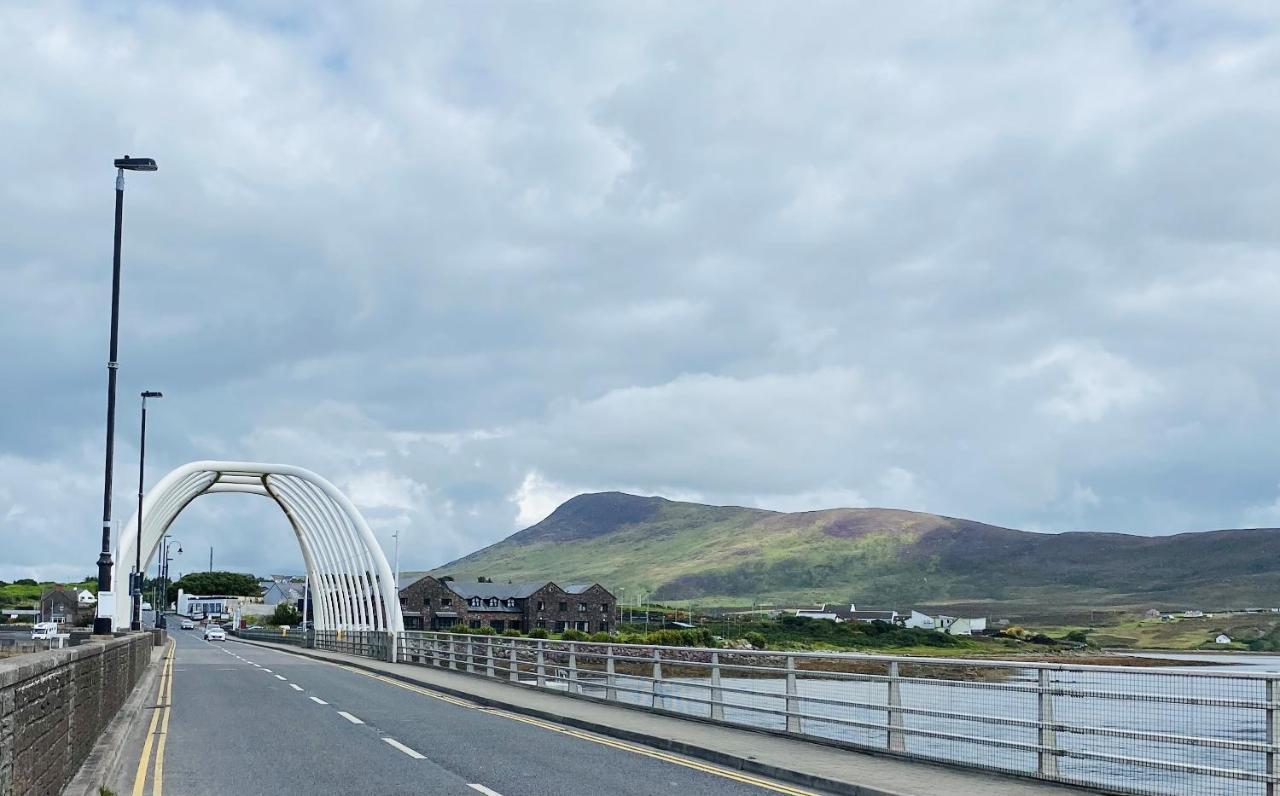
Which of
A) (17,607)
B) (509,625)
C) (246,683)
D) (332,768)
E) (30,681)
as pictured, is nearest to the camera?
(30,681)

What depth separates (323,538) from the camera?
8050 cm

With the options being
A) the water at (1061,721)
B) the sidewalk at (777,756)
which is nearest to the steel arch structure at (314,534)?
the water at (1061,721)

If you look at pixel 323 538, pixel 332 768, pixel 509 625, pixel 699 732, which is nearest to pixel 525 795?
pixel 332 768

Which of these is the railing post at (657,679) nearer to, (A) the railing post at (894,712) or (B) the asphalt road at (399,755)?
(B) the asphalt road at (399,755)

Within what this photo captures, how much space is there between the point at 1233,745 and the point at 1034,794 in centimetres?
210

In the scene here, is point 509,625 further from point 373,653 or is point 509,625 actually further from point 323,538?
point 373,653

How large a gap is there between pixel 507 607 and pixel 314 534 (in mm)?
46271

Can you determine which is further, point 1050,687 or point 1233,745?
point 1050,687

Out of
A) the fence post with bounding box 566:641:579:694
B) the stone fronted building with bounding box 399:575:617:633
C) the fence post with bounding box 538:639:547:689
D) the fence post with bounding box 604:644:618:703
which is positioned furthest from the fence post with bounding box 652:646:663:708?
the stone fronted building with bounding box 399:575:617:633

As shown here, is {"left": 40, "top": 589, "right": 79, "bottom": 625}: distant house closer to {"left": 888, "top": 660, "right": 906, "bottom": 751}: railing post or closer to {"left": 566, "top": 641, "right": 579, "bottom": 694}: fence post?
{"left": 566, "top": 641, "right": 579, "bottom": 694}: fence post

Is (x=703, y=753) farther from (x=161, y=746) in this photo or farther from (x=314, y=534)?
(x=314, y=534)

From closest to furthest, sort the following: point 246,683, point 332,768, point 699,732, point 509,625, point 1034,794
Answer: point 1034,794 < point 332,768 < point 699,732 < point 246,683 < point 509,625

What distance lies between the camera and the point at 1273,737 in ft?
34.3

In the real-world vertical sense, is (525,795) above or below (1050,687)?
below
